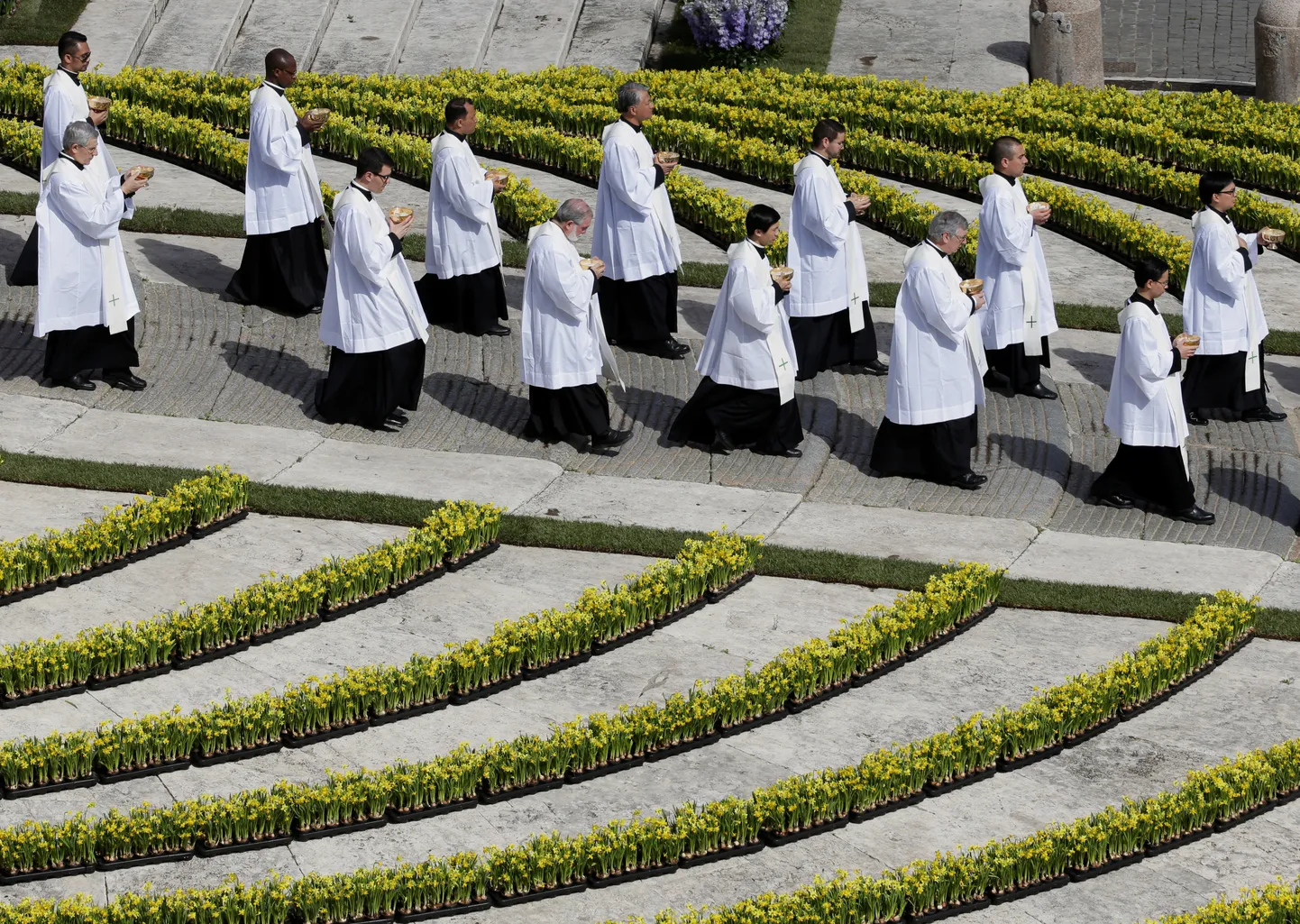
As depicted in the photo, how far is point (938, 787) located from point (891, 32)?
1543cm

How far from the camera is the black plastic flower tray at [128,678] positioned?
33.4 feet

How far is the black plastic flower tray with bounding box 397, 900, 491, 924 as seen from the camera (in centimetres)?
853

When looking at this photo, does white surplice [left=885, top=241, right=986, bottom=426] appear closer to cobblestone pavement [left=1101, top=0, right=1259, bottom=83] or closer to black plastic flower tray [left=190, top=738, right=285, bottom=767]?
black plastic flower tray [left=190, top=738, right=285, bottom=767]

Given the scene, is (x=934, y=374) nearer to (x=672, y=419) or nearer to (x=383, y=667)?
(x=672, y=419)

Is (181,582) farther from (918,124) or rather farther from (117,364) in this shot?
(918,124)

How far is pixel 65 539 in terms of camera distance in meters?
11.2

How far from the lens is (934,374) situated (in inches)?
513

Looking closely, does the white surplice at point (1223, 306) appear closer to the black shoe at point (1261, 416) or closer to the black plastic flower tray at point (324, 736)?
the black shoe at point (1261, 416)

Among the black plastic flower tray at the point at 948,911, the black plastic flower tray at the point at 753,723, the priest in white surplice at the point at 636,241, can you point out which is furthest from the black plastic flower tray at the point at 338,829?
the priest in white surplice at the point at 636,241

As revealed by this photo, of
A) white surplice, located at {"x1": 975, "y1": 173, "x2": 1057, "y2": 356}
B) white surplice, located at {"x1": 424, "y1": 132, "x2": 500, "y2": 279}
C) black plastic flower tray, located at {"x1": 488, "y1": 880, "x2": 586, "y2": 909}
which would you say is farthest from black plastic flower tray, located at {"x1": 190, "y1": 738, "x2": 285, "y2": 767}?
white surplice, located at {"x1": 975, "y1": 173, "x2": 1057, "y2": 356}

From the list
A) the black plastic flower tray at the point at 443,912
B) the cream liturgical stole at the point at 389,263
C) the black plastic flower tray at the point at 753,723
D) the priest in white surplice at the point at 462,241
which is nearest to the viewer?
the black plastic flower tray at the point at 443,912

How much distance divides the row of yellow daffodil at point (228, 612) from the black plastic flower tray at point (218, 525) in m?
0.05

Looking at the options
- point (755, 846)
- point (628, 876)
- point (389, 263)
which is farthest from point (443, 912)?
point (389, 263)

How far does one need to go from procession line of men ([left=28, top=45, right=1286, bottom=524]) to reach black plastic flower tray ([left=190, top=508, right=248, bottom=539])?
1.79 m
